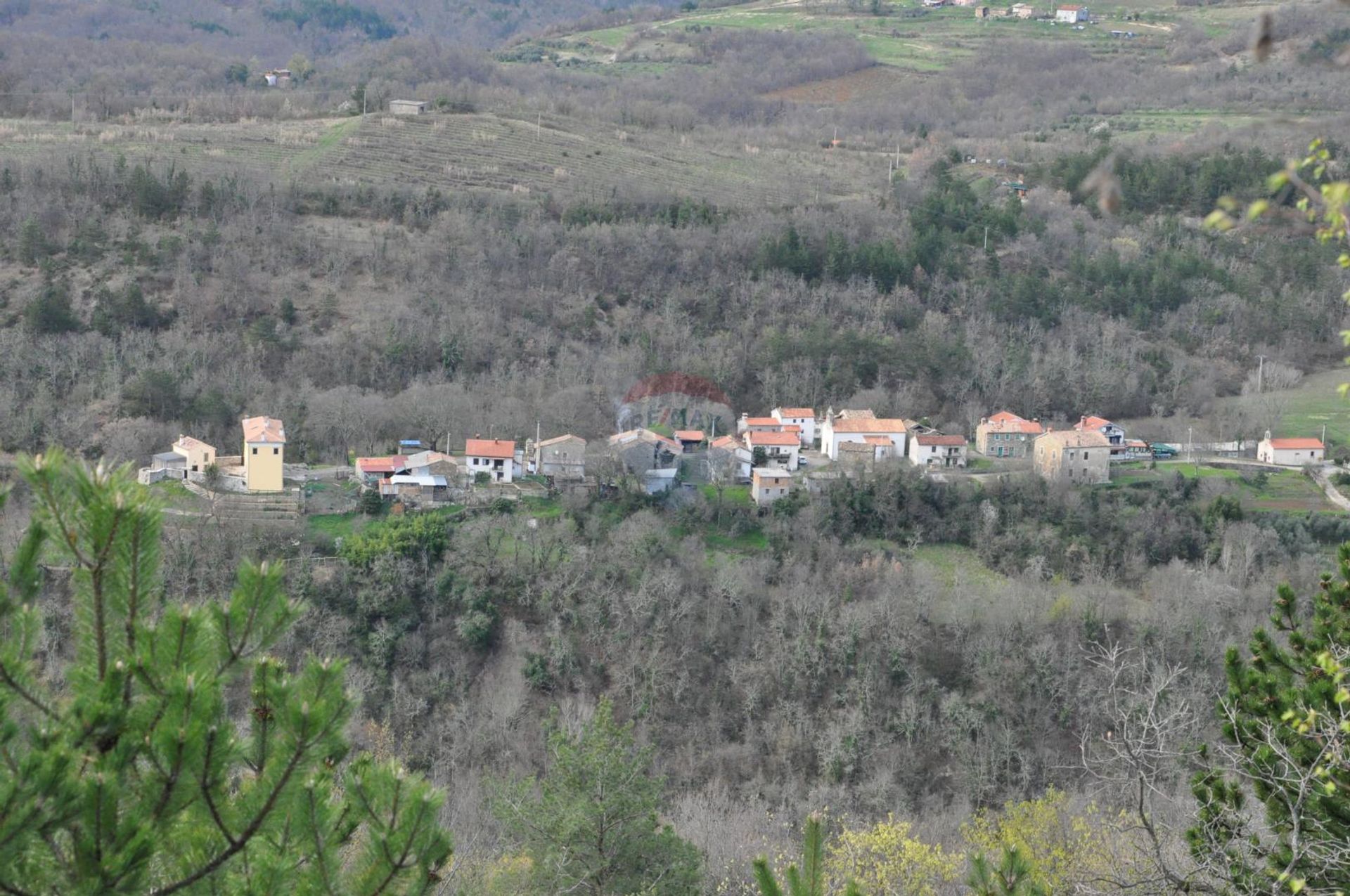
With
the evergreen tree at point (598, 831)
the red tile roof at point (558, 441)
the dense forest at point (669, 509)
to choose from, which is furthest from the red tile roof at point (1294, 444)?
the evergreen tree at point (598, 831)

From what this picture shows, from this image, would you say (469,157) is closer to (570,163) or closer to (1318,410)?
(570,163)

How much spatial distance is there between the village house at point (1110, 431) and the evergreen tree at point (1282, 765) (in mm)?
16176

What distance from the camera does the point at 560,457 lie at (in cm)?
2062

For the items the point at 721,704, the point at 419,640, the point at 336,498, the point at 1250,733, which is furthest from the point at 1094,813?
the point at 336,498

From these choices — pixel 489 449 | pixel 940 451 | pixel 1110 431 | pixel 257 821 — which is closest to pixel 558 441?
pixel 489 449

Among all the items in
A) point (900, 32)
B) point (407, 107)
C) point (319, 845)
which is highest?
point (900, 32)

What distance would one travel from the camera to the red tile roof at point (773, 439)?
2188cm

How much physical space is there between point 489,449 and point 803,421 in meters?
5.25

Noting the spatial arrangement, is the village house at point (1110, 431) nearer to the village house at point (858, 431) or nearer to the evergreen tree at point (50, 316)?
the village house at point (858, 431)

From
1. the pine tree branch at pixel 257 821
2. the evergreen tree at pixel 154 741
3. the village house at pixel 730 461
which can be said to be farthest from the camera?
the village house at pixel 730 461

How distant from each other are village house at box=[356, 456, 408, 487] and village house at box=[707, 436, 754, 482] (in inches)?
166

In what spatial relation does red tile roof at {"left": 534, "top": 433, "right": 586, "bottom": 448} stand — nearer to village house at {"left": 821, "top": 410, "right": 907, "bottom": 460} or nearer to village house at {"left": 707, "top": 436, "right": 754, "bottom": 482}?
village house at {"left": 707, "top": 436, "right": 754, "bottom": 482}

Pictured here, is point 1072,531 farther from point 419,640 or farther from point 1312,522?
point 419,640

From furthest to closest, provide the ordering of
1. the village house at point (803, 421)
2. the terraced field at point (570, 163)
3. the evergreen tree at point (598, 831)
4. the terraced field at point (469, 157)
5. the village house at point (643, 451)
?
the terraced field at point (570, 163) → the terraced field at point (469, 157) → the village house at point (803, 421) → the village house at point (643, 451) → the evergreen tree at point (598, 831)
